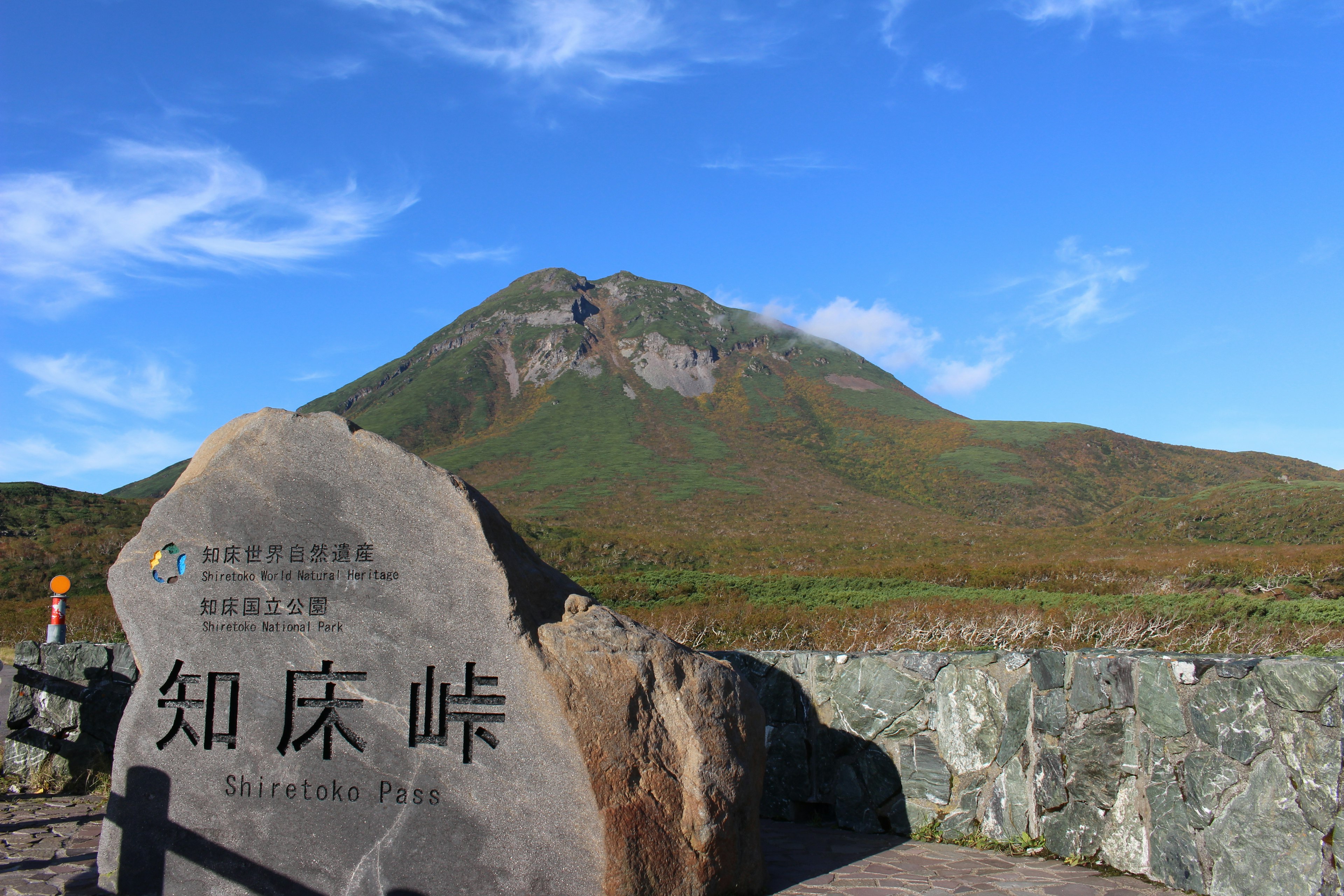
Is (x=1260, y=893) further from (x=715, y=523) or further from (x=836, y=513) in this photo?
(x=836, y=513)

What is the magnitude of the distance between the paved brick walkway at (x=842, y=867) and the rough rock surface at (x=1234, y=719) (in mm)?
1048

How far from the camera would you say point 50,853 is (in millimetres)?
6305

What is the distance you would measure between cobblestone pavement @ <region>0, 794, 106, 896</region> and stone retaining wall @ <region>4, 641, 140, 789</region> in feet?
1.17

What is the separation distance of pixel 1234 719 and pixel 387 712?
5.19 metres

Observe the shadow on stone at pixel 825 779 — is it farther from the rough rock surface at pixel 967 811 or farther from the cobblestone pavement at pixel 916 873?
the rough rock surface at pixel 967 811

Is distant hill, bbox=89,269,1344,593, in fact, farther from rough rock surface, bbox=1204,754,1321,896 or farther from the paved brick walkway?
rough rock surface, bbox=1204,754,1321,896

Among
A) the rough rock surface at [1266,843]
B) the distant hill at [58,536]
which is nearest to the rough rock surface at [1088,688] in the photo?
the rough rock surface at [1266,843]

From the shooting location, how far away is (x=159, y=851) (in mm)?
5379

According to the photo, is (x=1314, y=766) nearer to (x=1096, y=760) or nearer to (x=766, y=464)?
(x=1096, y=760)

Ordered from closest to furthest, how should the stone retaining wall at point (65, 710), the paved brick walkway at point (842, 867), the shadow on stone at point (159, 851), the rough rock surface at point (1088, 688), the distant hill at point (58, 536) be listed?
the shadow on stone at point (159, 851) → the paved brick walkway at point (842, 867) → the rough rock surface at point (1088, 688) → the stone retaining wall at point (65, 710) → the distant hill at point (58, 536)

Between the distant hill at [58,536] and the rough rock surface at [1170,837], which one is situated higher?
the distant hill at [58,536]

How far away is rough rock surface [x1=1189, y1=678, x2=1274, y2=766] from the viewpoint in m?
4.93

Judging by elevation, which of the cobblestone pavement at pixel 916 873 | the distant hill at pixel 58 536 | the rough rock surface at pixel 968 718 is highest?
the distant hill at pixel 58 536

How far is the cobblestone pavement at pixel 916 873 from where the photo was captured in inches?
212
